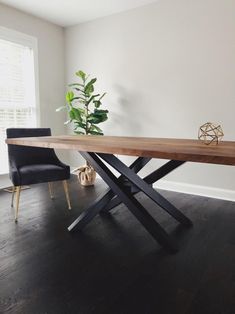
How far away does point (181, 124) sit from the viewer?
3.22 metres

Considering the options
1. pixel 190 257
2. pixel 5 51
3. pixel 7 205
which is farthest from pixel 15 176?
pixel 5 51

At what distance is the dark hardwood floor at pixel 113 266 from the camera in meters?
1.31

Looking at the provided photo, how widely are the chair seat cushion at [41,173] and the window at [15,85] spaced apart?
4.04 ft

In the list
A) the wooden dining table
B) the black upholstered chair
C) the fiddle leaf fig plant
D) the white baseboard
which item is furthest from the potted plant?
the wooden dining table

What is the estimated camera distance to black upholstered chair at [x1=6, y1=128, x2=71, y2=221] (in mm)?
2393

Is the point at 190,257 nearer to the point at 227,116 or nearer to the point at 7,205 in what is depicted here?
the point at 227,116

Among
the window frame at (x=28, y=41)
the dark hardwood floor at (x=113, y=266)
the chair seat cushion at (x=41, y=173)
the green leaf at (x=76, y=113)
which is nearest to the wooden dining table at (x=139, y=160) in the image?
the dark hardwood floor at (x=113, y=266)

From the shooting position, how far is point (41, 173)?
8.11 feet

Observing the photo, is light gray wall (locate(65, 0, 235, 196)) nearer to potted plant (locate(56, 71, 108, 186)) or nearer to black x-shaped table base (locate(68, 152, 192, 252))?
potted plant (locate(56, 71, 108, 186))

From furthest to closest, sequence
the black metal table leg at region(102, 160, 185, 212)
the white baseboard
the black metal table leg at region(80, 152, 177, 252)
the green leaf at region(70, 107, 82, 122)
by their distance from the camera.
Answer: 1. the green leaf at region(70, 107, 82, 122)
2. the white baseboard
3. the black metal table leg at region(102, 160, 185, 212)
4. the black metal table leg at region(80, 152, 177, 252)

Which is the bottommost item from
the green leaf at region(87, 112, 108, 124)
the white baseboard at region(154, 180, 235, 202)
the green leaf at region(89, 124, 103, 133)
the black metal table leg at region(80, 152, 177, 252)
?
the white baseboard at region(154, 180, 235, 202)

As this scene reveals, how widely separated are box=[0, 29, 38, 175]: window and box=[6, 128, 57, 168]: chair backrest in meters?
0.80

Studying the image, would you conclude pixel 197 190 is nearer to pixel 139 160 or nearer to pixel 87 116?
pixel 139 160

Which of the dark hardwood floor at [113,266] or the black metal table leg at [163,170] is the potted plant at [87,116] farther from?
the black metal table leg at [163,170]
